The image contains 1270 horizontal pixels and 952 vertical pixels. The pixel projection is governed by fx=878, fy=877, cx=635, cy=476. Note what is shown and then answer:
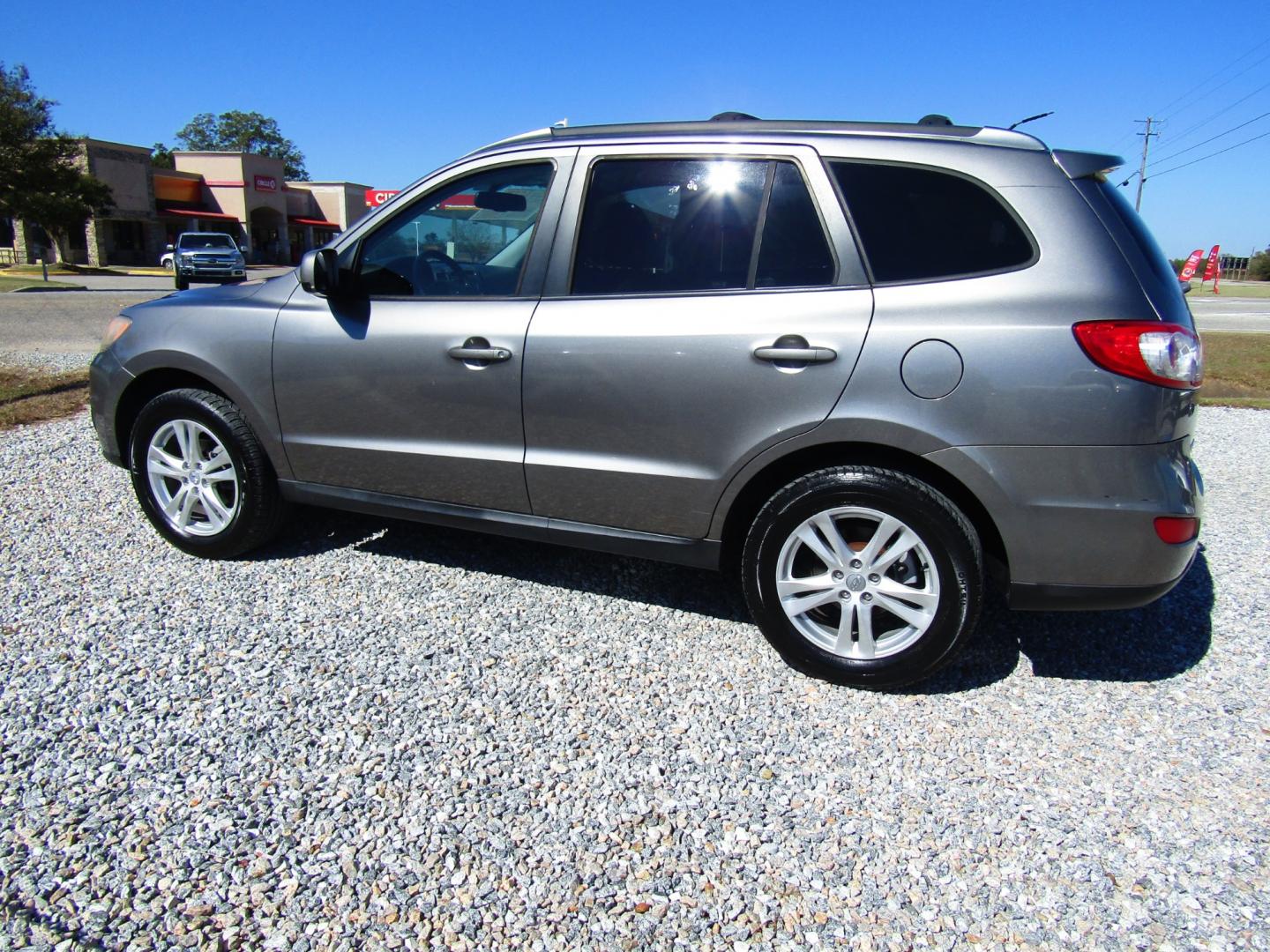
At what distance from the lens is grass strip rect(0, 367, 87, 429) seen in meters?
7.41

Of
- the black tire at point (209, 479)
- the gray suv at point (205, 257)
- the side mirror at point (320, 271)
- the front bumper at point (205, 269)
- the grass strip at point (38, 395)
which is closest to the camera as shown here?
Result: the side mirror at point (320, 271)

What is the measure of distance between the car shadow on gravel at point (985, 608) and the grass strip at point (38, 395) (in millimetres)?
4037

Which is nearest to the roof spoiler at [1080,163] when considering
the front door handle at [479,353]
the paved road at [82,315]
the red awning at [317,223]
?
the front door handle at [479,353]

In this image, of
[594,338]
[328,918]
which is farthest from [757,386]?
[328,918]

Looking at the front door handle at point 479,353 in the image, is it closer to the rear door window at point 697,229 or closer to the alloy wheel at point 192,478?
the rear door window at point 697,229

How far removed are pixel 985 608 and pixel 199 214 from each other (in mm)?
56385

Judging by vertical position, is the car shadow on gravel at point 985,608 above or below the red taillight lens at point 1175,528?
below

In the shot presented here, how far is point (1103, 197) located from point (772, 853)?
7.72ft

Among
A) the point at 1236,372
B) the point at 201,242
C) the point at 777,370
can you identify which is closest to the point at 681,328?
the point at 777,370

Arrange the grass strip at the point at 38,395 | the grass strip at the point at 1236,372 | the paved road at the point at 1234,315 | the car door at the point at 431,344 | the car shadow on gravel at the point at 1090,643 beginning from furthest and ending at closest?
the paved road at the point at 1234,315 → the grass strip at the point at 1236,372 → the grass strip at the point at 38,395 → the car door at the point at 431,344 → the car shadow on gravel at the point at 1090,643

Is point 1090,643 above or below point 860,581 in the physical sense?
below

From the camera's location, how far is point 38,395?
8.24m

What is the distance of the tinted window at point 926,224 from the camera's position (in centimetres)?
292

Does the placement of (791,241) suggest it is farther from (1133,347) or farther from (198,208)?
(198,208)
